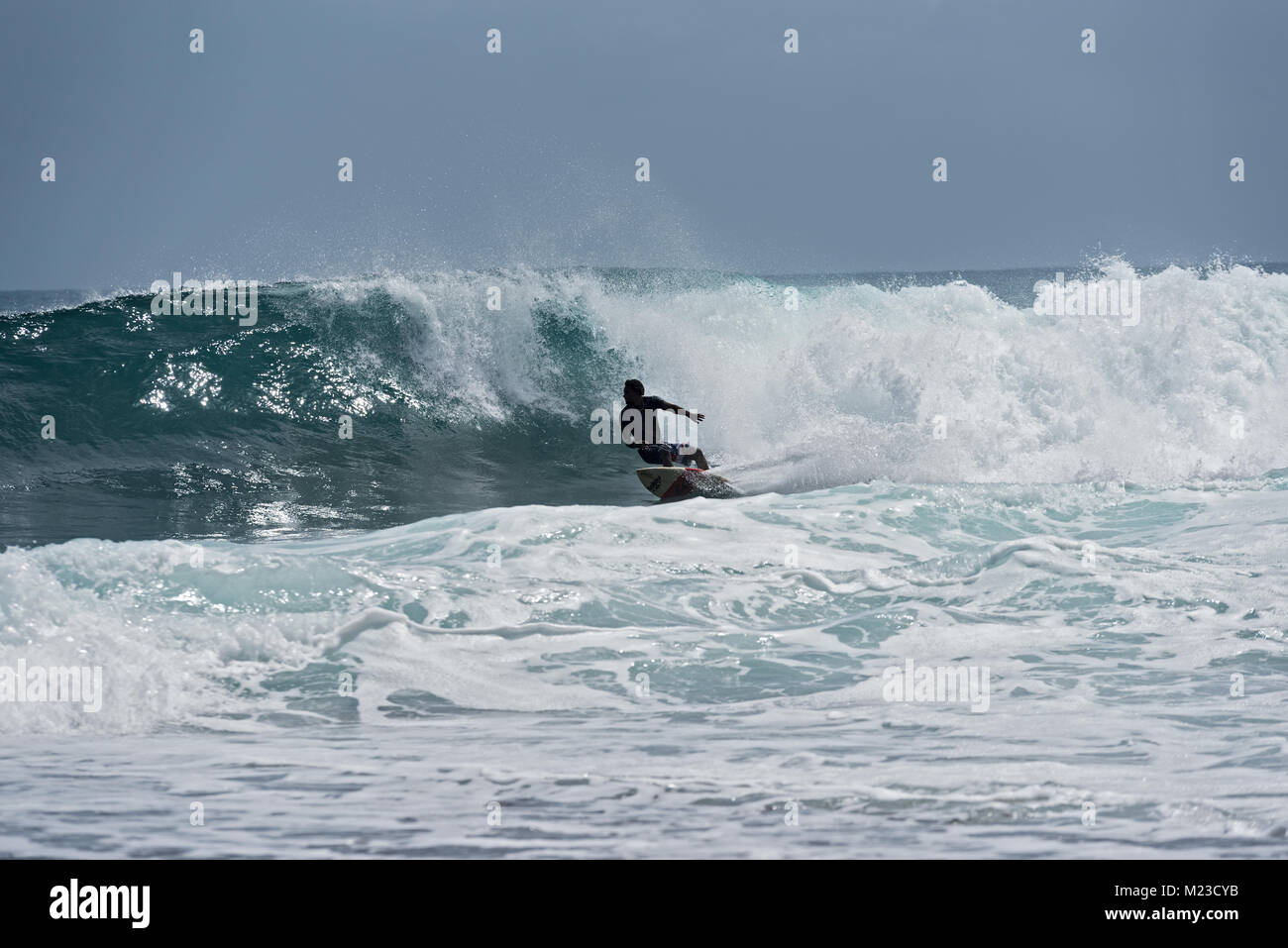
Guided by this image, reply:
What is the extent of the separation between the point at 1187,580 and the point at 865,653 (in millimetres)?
2939

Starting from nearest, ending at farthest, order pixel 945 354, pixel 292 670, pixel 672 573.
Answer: pixel 292 670 < pixel 672 573 < pixel 945 354

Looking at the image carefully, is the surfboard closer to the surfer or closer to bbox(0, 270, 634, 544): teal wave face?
the surfer

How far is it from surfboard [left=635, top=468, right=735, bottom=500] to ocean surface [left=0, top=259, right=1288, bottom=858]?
1177mm

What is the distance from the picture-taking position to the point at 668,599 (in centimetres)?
840

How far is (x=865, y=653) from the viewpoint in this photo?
7.26 m

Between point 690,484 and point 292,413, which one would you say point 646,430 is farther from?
point 292,413

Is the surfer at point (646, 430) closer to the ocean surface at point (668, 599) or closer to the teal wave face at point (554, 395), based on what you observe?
the teal wave face at point (554, 395)

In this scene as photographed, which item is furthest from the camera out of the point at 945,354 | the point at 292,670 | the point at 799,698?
the point at 945,354

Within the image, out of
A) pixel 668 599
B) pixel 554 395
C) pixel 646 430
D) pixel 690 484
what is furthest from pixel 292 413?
pixel 668 599

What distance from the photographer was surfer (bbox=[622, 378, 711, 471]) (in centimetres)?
1354

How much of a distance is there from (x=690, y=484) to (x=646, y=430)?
1.10 meters

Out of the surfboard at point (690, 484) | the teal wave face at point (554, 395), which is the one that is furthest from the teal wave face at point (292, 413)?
the surfboard at point (690, 484)
